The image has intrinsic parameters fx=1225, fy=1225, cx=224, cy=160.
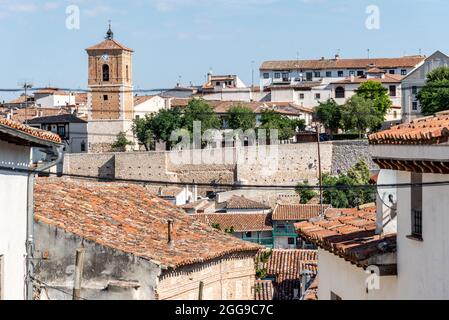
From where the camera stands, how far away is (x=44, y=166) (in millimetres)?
11352

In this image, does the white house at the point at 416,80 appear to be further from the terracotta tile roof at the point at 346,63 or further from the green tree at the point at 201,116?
the terracotta tile roof at the point at 346,63

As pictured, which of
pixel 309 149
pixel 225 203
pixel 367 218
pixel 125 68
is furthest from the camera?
pixel 125 68

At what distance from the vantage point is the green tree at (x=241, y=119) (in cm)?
8531

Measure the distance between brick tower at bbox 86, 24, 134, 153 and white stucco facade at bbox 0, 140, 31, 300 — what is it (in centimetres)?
7923

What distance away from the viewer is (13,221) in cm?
1113

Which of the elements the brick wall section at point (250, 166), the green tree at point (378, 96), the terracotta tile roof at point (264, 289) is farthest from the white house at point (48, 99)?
the terracotta tile roof at point (264, 289)

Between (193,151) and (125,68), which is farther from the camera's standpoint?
(125,68)

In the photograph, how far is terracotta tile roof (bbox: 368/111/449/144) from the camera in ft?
28.0

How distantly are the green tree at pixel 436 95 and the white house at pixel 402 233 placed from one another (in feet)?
204

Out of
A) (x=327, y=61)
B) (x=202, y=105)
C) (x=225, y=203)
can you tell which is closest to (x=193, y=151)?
(x=202, y=105)

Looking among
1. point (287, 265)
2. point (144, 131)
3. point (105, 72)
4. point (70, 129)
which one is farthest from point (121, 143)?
point (287, 265)

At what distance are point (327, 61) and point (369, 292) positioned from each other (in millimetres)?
106368

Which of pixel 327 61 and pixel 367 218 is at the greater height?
pixel 327 61

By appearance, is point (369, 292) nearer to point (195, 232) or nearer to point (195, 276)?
point (195, 276)
